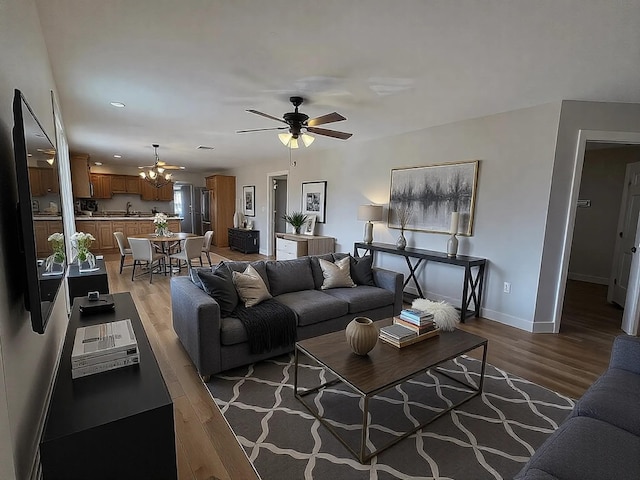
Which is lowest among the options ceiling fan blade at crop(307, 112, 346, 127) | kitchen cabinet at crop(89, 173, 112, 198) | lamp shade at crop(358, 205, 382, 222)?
lamp shade at crop(358, 205, 382, 222)

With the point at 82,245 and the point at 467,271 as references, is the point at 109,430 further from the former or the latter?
the point at 467,271

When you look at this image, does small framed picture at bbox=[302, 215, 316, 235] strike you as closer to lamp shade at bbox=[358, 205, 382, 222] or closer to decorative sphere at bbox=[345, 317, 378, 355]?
lamp shade at bbox=[358, 205, 382, 222]

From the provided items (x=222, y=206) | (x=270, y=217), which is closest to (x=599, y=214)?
(x=270, y=217)

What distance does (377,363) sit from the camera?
1911mm

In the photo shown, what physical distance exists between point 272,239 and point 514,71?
6.31m

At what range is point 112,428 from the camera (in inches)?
44.3

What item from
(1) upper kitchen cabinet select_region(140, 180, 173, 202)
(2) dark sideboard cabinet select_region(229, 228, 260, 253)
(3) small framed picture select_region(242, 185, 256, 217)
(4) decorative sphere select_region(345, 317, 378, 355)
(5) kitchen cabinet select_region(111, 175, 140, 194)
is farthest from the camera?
(1) upper kitchen cabinet select_region(140, 180, 173, 202)

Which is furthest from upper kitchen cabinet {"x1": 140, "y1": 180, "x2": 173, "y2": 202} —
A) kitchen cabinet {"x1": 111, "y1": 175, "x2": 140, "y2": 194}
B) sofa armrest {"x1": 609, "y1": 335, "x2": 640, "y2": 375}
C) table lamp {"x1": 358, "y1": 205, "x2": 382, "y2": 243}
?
sofa armrest {"x1": 609, "y1": 335, "x2": 640, "y2": 375}

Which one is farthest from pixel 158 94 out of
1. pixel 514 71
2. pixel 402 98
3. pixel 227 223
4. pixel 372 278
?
pixel 227 223

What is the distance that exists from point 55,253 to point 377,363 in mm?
1936

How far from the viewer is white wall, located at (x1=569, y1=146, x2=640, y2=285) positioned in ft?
18.2

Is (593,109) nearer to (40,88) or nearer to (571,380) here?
(571,380)

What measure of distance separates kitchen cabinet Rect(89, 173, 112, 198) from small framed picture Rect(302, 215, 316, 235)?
6.36m

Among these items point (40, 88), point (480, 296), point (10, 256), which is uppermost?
point (40, 88)
